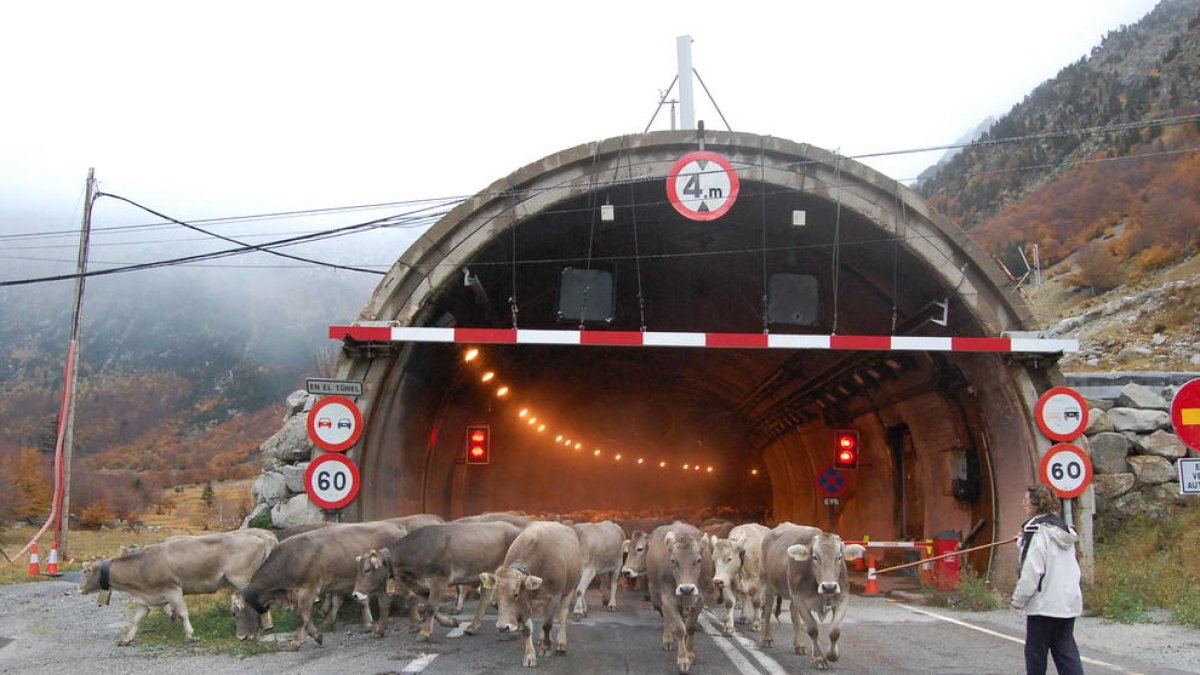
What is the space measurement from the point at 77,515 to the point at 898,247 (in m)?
40.9

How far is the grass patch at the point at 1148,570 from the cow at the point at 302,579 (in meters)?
10.1

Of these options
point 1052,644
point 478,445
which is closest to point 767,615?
point 1052,644

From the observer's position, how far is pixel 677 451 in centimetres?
4331

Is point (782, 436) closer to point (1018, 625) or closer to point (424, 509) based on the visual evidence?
point (424, 509)

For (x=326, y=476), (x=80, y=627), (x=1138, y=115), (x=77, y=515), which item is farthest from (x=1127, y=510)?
(x=1138, y=115)

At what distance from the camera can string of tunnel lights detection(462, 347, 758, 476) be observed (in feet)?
71.1

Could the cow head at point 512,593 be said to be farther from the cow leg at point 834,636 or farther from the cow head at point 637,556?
the cow head at point 637,556

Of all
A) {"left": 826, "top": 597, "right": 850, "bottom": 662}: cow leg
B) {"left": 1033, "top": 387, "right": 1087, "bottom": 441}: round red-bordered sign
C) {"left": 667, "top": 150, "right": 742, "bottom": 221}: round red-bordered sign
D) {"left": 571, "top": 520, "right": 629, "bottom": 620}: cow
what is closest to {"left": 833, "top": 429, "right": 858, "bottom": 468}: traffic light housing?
{"left": 1033, "top": 387, "right": 1087, "bottom": 441}: round red-bordered sign

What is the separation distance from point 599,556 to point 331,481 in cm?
433

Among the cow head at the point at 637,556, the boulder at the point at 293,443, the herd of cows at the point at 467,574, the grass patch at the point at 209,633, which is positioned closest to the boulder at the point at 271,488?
the boulder at the point at 293,443

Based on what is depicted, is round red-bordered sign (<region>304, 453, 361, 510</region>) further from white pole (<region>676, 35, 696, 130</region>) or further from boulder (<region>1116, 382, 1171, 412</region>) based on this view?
boulder (<region>1116, 382, 1171, 412</region>)

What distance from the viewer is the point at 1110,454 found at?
17.5m

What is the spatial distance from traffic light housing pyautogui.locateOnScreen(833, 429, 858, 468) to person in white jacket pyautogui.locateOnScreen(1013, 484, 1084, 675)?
1642 cm

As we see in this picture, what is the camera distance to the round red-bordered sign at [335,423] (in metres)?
14.6
